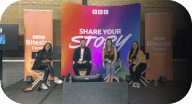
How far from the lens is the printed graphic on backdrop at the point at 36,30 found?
4.65 m

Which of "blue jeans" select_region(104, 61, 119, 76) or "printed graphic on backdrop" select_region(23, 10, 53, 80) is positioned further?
"printed graphic on backdrop" select_region(23, 10, 53, 80)

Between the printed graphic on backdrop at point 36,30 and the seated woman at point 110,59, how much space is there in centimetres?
199

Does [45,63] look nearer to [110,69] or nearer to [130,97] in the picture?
[110,69]

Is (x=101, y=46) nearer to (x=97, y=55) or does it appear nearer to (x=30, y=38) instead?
(x=97, y=55)

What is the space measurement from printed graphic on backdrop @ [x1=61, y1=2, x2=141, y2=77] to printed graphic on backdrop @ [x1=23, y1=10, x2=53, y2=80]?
735 millimetres

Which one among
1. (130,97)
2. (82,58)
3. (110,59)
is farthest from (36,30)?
(130,97)

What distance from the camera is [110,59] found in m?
4.23

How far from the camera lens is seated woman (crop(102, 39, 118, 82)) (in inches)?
161

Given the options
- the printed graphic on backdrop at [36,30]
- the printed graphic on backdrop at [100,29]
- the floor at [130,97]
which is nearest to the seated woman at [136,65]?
the floor at [130,97]

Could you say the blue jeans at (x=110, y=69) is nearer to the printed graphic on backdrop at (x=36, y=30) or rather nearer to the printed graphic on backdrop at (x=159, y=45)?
the printed graphic on backdrop at (x=159, y=45)

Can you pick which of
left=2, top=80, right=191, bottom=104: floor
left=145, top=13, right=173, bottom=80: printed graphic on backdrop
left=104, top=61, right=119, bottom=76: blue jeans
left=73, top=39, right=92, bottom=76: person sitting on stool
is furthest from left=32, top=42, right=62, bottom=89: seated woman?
left=145, top=13, right=173, bottom=80: printed graphic on backdrop

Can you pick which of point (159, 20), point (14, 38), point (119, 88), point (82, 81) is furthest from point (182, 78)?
point (14, 38)

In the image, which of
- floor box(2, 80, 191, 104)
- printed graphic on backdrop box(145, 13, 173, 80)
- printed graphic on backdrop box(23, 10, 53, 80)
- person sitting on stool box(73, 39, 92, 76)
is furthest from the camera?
printed graphic on backdrop box(145, 13, 173, 80)

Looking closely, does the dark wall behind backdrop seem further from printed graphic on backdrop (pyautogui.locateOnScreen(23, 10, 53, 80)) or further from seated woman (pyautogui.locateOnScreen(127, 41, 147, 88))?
seated woman (pyautogui.locateOnScreen(127, 41, 147, 88))
